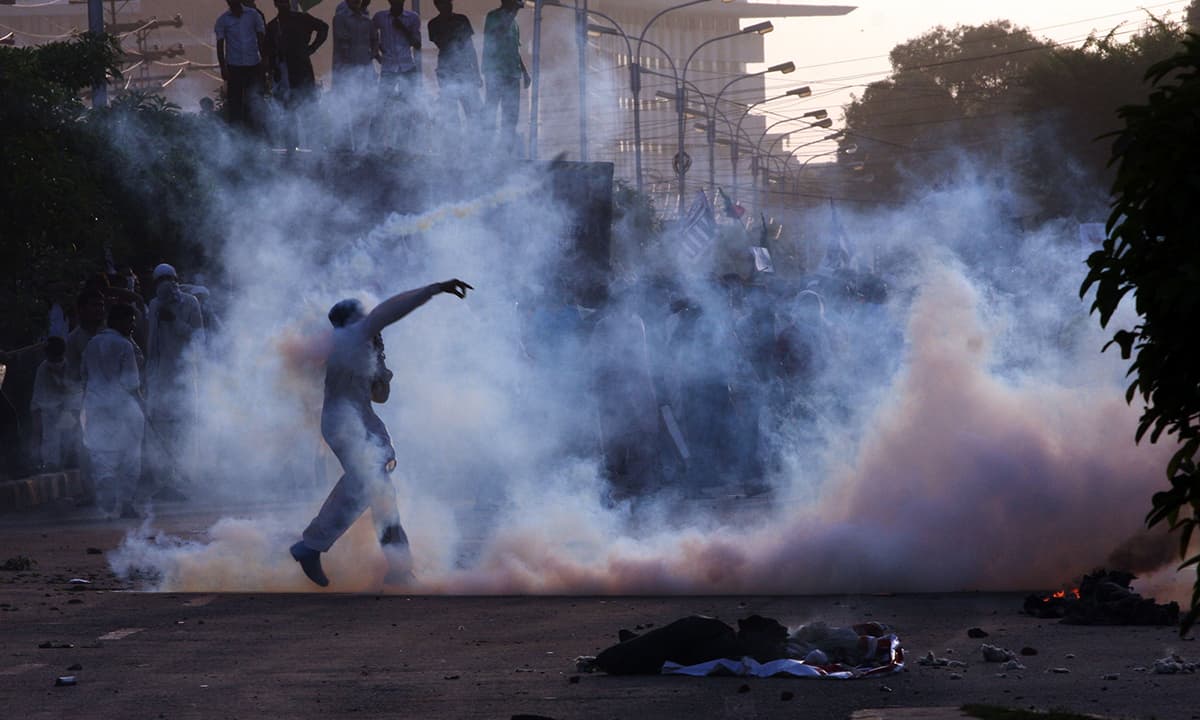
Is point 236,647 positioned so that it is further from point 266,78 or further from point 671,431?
point 266,78

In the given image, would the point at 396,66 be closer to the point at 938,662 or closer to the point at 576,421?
the point at 576,421

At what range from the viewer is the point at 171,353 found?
53.0 feet

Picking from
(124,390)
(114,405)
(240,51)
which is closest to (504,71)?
(240,51)

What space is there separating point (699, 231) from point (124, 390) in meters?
16.2

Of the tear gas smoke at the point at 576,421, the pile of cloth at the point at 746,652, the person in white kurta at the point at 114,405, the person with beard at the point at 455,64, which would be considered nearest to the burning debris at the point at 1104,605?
the tear gas smoke at the point at 576,421

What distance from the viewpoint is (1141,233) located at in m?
4.00

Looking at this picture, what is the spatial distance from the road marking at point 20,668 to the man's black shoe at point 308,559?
252 centimetres

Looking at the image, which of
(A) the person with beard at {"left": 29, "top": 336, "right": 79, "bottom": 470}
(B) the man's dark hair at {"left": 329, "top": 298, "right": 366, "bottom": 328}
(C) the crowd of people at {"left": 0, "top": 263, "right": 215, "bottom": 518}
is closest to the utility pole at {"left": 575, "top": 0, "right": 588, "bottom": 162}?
(C) the crowd of people at {"left": 0, "top": 263, "right": 215, "bottom": 518}

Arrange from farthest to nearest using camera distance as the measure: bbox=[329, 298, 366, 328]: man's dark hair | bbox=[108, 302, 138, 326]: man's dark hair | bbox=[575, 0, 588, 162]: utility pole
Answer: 1. bbox=[575, 0, 588, 162]: utility pole
2. bbox=[108, 302, 138, 326]: man's dark hair
3. bbox=[329, 298, 366, 328]: man's dark hair

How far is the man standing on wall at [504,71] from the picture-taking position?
19.3 m

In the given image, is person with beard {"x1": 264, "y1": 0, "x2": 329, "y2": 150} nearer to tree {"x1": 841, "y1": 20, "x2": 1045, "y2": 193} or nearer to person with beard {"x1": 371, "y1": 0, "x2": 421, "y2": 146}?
→ person with beard {"x1": 371, "y1": 0, "x2": 421, "y2": 146}

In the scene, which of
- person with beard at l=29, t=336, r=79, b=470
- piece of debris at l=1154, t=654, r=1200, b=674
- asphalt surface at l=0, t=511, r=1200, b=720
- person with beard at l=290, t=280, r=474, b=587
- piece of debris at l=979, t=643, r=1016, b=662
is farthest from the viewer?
person with beard at l=29, t=336, r=79, b=470

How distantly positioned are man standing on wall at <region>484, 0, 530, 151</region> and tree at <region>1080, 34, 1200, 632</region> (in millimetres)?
15248

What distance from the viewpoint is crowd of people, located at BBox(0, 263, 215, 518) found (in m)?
15.0
